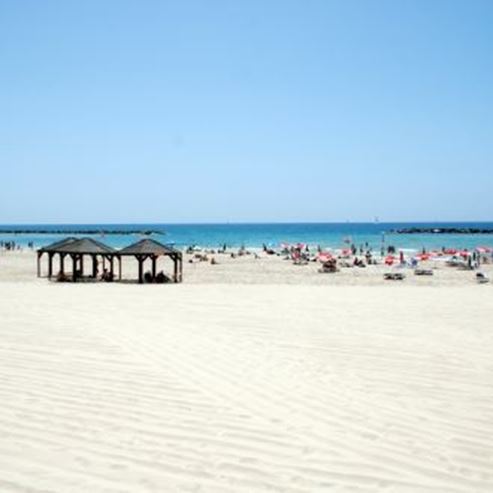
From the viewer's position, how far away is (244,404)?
5672mm

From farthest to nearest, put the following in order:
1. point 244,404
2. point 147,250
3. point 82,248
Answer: point 82,248, point 147,250, point 244,404

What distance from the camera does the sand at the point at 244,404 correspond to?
13.2 ft

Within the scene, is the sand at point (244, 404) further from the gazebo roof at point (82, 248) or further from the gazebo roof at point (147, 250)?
the gazebo roof at point (82, 248)

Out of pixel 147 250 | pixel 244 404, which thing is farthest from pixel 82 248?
pixel 244 404

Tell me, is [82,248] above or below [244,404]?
above

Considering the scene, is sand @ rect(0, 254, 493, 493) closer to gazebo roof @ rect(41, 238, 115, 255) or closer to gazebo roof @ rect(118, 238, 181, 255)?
gazebo roof @ rect(118, 238, 181, 255)

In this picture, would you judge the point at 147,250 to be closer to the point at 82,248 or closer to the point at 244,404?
the point at 82,248

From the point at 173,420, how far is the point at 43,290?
13.8m

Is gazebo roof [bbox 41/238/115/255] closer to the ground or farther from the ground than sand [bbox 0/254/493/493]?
farther from the ground

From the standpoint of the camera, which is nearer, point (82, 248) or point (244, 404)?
point (244, 404)

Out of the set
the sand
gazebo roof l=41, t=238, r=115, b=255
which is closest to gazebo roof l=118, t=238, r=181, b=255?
gazebo roof l=41, t=238, r=115, b=255

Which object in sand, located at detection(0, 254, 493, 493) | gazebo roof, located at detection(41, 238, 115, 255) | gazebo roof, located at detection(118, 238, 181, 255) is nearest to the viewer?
sand, located at detection(0, 254, 493, 493)

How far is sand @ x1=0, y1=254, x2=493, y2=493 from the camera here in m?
4.03

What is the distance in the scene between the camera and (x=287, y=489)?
381 cm
